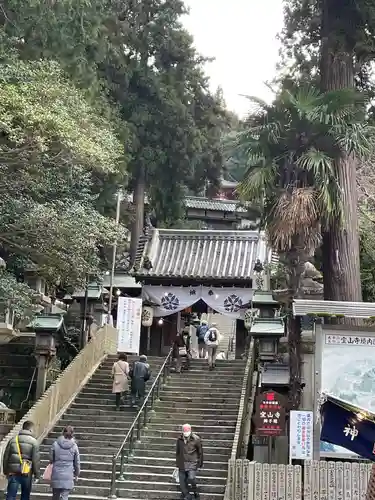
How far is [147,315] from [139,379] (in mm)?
7367

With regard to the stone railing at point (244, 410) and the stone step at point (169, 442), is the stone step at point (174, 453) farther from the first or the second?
the stone railing at point (244, 410)

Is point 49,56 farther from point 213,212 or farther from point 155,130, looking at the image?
point 213,212

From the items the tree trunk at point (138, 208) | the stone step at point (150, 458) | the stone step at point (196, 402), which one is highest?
the tree trunk at point (138, 208)

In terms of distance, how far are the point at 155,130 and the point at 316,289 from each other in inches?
530

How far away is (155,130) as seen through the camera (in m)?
29.7

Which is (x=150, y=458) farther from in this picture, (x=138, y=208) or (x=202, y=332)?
(x=138, y=208)

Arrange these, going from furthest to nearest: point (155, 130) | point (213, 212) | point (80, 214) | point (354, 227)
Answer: point (213, 212) < point (155, 130) < point (80, 214) < point (354, 227)

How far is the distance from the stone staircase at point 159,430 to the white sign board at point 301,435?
1.88 meters

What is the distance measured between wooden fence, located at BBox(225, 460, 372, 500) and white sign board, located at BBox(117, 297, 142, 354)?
9736mm

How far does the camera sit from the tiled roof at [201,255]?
80.2 ft

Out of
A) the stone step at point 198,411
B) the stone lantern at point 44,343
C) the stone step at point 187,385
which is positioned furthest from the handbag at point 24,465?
the stone step at point 187,385

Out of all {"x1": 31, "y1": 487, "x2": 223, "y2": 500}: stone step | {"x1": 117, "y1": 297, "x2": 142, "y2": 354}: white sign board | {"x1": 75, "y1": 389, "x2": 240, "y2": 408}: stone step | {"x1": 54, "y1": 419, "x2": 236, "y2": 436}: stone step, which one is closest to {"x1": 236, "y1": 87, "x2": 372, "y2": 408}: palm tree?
{"x1": 31, "y1": 487, "x2": 223, "y2": 500}: stone step

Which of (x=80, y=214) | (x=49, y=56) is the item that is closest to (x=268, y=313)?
(x=80, y=214)

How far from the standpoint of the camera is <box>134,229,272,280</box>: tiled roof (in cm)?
2444
